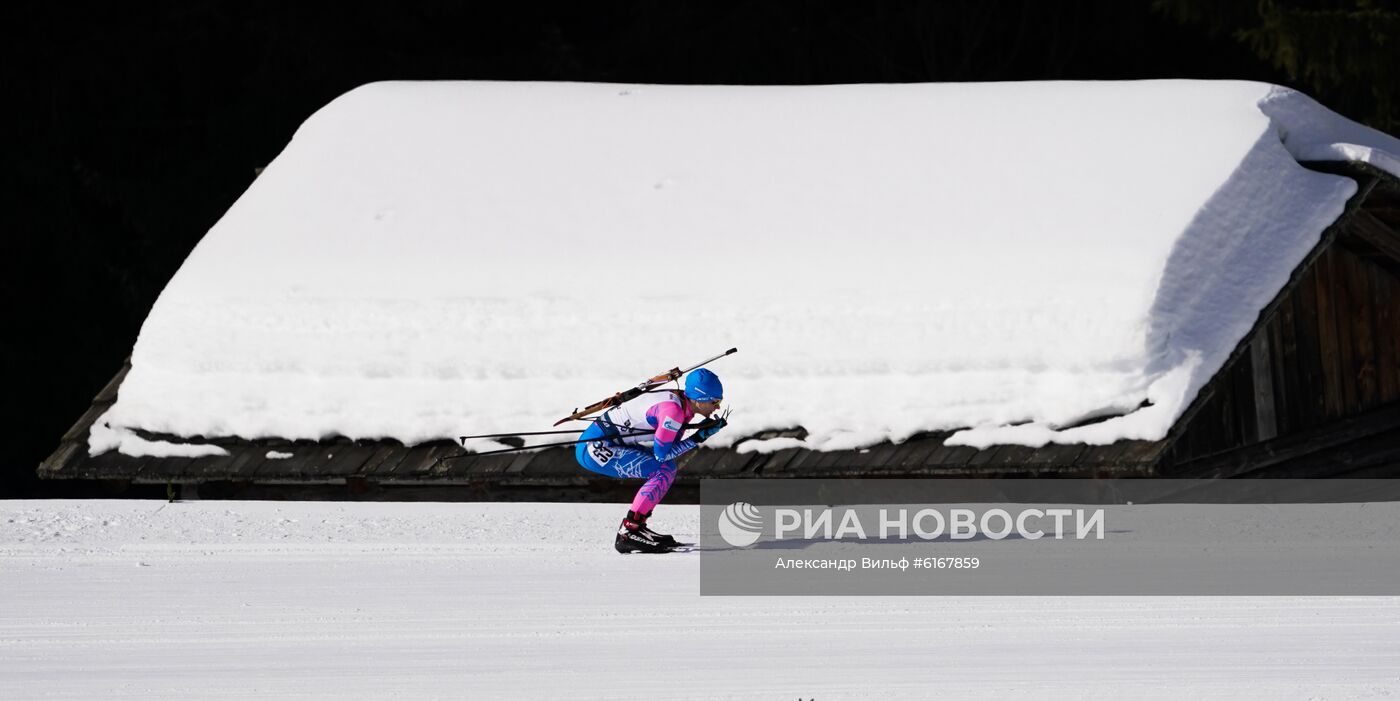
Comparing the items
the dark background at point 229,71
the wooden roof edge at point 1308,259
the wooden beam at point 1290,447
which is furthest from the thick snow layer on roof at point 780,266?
the dark background at point 229,71

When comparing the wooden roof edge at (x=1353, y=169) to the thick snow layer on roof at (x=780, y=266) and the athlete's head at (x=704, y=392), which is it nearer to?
the thick snow layer on roof at (x=780, y=266)

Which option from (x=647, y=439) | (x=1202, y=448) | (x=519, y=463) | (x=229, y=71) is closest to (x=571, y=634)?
(x=647, y=439)

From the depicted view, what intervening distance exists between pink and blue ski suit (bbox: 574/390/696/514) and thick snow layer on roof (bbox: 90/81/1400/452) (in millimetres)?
2012

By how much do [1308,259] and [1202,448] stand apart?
1398mm

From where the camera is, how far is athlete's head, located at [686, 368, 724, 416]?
10.7m

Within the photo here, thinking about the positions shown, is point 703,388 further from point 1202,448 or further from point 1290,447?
point 1290,447

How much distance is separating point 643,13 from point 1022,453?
16.8m

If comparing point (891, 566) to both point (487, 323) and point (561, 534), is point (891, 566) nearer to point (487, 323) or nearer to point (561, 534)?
point (561, 534)

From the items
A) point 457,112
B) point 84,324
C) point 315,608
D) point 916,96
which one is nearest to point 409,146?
point 457,112

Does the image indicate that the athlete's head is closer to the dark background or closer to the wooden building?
the wooden building

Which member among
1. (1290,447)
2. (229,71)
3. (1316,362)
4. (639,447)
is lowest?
(639,447)

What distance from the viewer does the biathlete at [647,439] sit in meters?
10.7

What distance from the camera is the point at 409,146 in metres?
15.5

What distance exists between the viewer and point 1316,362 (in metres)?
14.0
